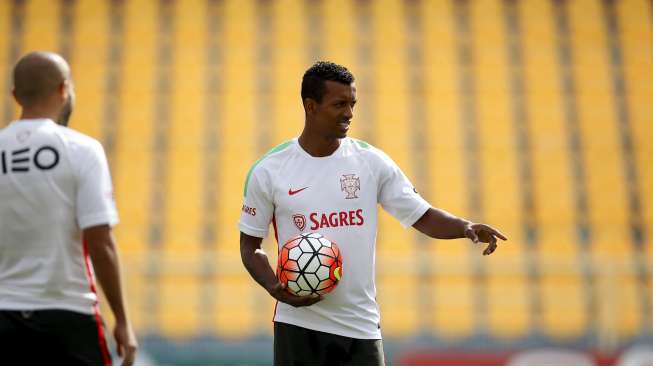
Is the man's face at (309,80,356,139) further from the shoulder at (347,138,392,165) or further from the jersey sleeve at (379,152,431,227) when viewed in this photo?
the jersey sleeve at (379,152,431,227)

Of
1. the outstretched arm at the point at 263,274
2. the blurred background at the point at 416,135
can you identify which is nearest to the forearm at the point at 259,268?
the outstretched arm at the point at 263,274

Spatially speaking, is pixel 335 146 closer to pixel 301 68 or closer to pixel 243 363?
pixel 243 363

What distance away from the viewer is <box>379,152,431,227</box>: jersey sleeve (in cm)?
496

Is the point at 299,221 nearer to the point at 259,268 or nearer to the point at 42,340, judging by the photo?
the point at 259,268

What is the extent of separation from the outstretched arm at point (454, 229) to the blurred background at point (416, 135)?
5982 mm

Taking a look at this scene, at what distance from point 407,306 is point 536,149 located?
375 cm

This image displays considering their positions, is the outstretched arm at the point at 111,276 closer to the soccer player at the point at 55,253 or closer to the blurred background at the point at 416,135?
the soccer player at the point at 55,253

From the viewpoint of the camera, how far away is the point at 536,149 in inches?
579

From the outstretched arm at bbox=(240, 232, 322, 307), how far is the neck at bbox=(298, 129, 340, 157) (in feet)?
1.78

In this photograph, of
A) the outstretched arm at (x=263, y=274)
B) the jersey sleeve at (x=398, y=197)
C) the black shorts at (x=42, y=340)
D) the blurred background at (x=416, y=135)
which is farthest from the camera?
the blurred background at (x=416, y=135)

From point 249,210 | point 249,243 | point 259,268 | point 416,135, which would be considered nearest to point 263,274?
point 259,268

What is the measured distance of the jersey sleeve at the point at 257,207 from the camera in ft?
15.8

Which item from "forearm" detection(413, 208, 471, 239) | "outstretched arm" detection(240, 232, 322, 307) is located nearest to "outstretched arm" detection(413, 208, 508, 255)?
"forearm" detection(413, 208, 471, 239)

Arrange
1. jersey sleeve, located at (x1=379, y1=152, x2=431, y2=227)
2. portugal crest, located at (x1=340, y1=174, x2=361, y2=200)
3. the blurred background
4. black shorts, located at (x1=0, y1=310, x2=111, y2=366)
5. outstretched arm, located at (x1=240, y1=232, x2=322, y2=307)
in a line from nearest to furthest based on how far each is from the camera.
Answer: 1. black shorts, located at (x1=0, y1=310, x2=111, y2=366)
2. outstretched arm, located at (x1=240, y1=232, x2=322, y2=307)
3. portugal crest, located at (x1=340, y1=174, x2=361, y2=200)
4. jersey sleeve, located at (x1=379, y1=152, x2=431, y2=227)
5. the blurred background
